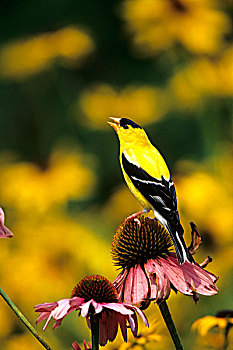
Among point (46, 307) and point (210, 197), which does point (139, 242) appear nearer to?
point (46, 307)

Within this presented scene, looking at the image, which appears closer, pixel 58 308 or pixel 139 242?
pixel 58 308

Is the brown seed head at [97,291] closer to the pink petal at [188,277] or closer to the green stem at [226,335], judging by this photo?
the pink petal at [188,277]

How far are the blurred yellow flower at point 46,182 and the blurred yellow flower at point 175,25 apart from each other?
603mm

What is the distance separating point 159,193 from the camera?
0.94 m

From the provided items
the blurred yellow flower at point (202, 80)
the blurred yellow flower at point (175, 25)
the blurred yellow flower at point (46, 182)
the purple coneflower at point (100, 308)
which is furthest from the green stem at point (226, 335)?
the blurred yellow flower at point (175, 25)

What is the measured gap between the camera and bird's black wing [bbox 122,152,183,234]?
3.00 feet

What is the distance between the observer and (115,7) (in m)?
2.70

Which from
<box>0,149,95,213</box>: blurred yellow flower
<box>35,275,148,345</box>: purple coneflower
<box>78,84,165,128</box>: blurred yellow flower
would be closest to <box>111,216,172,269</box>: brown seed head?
<box>35,275,148,345</box>: purple coneflower

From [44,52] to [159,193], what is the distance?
1577mm

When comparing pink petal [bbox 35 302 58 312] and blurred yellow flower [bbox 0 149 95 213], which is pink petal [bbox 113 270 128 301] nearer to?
pink petal [bbox 35 302 58 312]

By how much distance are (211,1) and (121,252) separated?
6.09 ft

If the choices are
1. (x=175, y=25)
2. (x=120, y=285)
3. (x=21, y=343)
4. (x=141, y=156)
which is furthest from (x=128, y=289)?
(x=175, y=25)

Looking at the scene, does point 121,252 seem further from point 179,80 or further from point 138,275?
point 179,80

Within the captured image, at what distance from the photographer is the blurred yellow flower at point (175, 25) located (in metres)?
2.31
